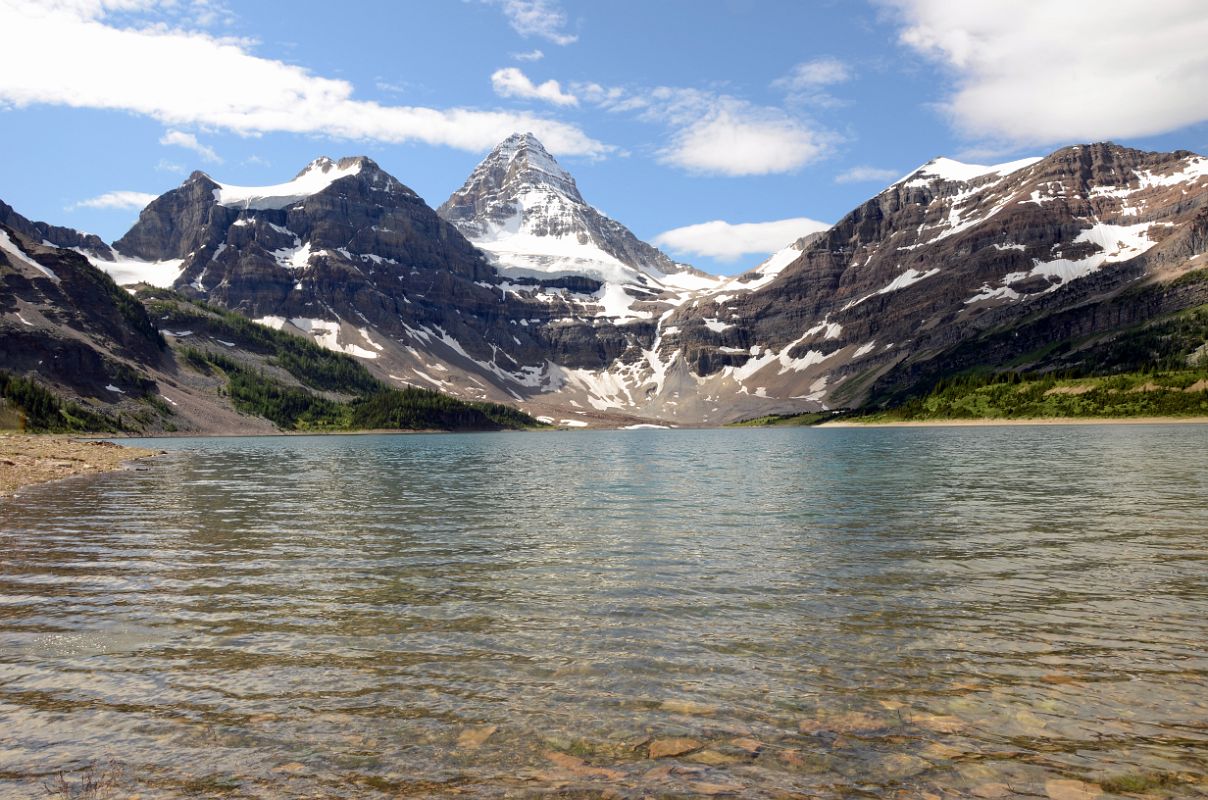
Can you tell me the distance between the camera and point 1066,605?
21.7m

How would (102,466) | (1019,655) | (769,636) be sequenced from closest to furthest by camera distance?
(1019,655) → (769,636) → (102,466)

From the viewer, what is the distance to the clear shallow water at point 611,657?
1199 cm

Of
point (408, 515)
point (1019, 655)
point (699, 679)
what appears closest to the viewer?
point (699, 679)

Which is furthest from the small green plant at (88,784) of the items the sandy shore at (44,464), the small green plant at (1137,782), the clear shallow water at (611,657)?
the sandy shore at (44,464)

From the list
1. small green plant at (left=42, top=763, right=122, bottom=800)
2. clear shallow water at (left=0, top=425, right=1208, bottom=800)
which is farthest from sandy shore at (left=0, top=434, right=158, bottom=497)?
small green plant at (left=42, top=763, right=122, bottom=800)

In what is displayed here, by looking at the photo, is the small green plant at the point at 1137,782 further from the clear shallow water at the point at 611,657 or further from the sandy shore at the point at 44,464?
the sandy shore at the point at 44,464

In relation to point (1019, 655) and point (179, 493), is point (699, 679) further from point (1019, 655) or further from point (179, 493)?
point (179, 493)

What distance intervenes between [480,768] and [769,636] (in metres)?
9.46

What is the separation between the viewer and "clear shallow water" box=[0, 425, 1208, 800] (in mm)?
11992

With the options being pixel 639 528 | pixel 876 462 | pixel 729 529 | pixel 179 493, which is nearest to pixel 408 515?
pixel 639 528

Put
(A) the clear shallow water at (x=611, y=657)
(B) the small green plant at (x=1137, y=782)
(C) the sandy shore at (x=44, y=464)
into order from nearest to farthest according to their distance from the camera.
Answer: (B) the small green plant at (x=1137, y=782) → (A) the clear shallow water at (x=611, y=657) → (C) the sandy shore at (x=44, y=464)

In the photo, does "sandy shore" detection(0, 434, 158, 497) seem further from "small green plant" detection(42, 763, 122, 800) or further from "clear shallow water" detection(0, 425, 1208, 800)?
"small green plant" detection(42, 763, 122, 800)

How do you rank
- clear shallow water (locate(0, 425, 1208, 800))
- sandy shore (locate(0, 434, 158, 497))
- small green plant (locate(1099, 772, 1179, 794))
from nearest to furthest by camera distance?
small green plant (locate(1099, 772, 1179, 794)), clear shallow water (locate(0, 425, 1208, 800)), sandy shore (locate(0, 434, 158, 497))

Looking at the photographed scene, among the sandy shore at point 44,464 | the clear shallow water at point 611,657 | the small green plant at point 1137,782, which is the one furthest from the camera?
the sandy shore at point 44,464
